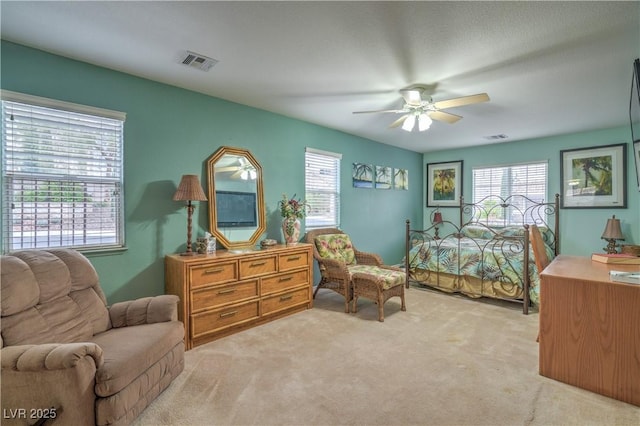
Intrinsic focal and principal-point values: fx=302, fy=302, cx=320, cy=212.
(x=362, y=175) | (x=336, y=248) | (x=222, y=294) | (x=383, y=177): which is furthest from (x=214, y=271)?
(x=383, y=177)

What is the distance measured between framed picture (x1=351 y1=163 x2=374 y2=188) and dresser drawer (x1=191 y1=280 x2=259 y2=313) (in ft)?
9.20

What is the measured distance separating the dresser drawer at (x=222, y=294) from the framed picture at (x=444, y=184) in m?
5.02

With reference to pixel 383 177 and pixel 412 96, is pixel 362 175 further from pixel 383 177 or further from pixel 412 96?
pixel 412 96

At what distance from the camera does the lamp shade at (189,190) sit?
2.98 m

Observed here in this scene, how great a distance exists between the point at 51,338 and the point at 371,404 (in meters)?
2.07

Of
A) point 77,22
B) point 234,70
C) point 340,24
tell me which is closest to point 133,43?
point 77,22

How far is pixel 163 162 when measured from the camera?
10.2 ft

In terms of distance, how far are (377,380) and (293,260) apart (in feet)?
5.73

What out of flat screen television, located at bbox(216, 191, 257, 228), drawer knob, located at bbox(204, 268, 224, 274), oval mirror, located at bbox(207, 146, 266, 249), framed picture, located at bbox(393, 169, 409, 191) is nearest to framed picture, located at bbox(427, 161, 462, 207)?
framed picture, located at bbox(393, 169, 409, 191)

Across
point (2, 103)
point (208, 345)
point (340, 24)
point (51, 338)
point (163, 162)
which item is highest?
point (340, 24)

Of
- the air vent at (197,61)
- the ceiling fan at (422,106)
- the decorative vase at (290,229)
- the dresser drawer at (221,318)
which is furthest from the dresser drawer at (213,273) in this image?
the ceiling fan at (422,106)

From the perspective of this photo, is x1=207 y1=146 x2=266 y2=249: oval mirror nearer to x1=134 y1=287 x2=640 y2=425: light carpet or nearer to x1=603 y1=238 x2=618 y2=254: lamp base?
x1=134 y1=287 x2=640 y2=425: light carpet

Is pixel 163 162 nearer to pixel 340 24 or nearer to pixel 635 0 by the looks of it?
pixel 340 24

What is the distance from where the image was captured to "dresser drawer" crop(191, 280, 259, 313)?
9.24 feet
